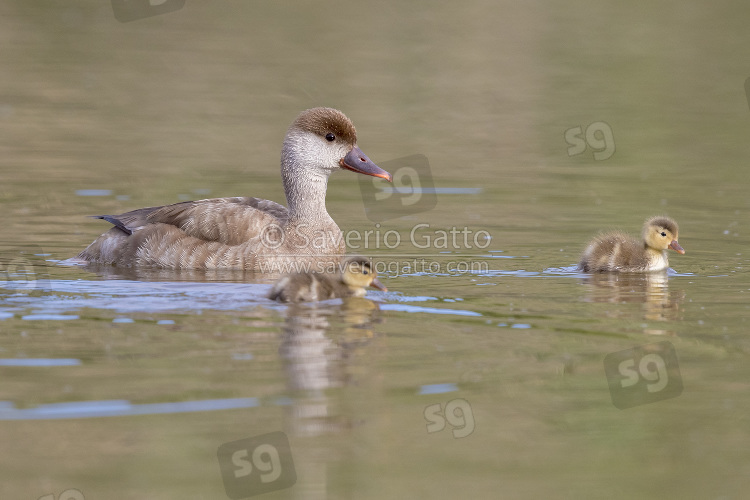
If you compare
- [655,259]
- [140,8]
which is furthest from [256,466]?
[140,8]

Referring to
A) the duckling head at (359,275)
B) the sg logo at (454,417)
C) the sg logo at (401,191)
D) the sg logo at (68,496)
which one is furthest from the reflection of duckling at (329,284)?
the sg logo at (401,191)

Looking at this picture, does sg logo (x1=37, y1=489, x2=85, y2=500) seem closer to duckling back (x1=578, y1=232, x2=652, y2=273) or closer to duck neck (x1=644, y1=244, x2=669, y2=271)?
duckling back (x1=578, y1=232, x2=652, y2=273)

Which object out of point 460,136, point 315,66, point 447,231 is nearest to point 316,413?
point 447,231

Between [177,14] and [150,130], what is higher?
[177,14]

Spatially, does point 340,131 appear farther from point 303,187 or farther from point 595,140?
point 595,140

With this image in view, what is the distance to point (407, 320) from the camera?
26.0ft

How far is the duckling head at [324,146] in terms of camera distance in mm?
10562

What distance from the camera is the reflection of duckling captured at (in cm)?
838

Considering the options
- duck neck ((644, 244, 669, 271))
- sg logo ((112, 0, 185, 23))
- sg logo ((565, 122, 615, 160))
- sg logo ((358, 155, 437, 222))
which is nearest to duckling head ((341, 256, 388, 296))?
duck neck ((644, 244, 669, 271))

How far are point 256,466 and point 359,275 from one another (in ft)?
10.9

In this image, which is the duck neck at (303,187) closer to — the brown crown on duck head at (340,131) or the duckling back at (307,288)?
the brown crown on duck head at (340,131)

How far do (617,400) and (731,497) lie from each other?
4.34 ft

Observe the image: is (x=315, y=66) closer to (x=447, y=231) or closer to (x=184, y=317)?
(x=447, y=231)

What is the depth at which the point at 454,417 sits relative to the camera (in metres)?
6.10
